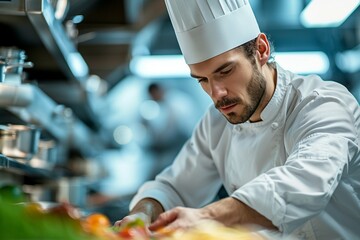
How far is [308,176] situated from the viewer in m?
1.46

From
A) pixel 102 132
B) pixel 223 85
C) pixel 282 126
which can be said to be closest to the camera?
pixel 223 85

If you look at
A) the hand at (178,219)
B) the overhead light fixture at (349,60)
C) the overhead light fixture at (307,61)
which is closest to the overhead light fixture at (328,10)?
the overhead light fixture at (349,60)

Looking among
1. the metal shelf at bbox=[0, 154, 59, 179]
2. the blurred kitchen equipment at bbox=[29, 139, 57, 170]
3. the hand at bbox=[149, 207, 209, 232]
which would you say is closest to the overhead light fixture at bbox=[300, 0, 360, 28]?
the blurred kitchen equipment at bbox=[29, 139, 57, 170]

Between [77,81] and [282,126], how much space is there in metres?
2.05

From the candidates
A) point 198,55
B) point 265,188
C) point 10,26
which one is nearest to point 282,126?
point 198,55

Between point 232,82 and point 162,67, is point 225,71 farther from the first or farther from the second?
point 162,67

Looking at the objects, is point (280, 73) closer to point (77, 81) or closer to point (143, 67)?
point (77, 81)

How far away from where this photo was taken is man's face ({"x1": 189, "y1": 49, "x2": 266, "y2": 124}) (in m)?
1.75

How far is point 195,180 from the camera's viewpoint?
2.15 m

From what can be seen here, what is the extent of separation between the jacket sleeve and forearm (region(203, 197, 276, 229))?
0.02m

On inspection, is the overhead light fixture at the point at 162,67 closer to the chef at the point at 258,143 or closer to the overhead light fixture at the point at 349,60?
the overhead light fixture at the point at 349,60

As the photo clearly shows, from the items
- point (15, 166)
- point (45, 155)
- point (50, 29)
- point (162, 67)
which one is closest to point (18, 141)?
point (15, 166)

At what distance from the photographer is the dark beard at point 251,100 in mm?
1765

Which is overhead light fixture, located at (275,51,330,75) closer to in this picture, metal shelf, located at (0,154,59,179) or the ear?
metal shelf, located at (0,154,59,179)
